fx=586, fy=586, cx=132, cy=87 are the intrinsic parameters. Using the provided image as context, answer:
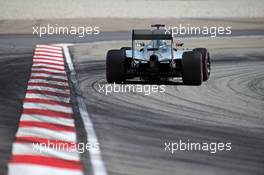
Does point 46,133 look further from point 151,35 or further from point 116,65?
point 151,35

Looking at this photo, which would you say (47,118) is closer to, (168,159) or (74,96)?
(74,96)

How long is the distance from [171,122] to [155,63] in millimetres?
3912

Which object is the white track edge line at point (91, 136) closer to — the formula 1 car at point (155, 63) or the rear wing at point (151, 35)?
the formula 1 car at point (155, 63)

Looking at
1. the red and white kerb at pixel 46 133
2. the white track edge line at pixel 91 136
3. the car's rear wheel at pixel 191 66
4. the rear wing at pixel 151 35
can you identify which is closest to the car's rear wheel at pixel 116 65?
the rear wing at pixel 151 35

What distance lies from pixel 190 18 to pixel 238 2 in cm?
885

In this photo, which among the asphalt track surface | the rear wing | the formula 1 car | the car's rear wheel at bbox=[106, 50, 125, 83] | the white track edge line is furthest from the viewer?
the car's rear wheel at bbox=[106, 50, 125, 83]

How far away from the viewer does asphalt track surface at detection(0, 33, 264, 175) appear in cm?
855

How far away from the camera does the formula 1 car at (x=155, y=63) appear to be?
14633mm

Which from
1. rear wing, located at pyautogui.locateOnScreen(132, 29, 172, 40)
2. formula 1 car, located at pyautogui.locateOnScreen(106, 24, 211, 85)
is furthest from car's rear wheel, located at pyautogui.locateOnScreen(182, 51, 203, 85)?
rear wing, located at pyautogui.locateOnScreen(132, 29, 172, 40)

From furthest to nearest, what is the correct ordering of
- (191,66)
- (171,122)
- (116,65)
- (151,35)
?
(116,65) < (151,35) < (191,66) < (171,122)

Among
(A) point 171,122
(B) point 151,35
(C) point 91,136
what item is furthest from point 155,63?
(C) point 91,136

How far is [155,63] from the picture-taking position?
584 inches

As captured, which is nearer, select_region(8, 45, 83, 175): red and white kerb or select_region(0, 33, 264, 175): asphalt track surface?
select_region(8, 45, 83, 175): red and white kerb

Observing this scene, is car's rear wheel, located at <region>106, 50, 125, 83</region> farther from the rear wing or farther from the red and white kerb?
the red and white kerb
